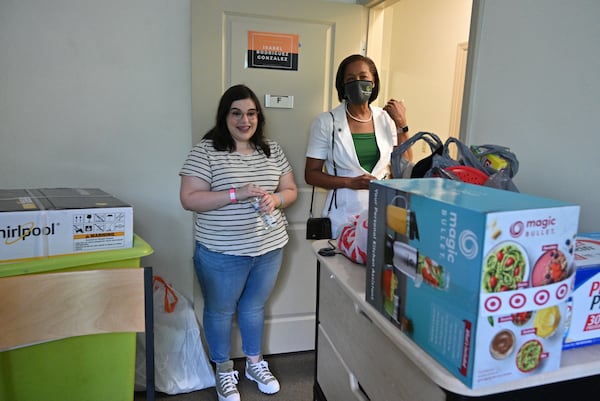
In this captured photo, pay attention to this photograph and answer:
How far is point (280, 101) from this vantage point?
2.26 m

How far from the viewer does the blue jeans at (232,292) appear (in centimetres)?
196

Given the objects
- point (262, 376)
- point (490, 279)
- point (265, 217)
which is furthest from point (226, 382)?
point (490, 279)

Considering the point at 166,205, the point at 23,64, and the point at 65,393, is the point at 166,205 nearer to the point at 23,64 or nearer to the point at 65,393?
the point at 23,64

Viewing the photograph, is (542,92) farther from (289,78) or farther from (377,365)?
(289,78)

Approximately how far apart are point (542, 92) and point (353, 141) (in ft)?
2.66

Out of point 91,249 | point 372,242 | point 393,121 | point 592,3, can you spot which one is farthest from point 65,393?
point 592,3

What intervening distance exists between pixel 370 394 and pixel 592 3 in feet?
4.06

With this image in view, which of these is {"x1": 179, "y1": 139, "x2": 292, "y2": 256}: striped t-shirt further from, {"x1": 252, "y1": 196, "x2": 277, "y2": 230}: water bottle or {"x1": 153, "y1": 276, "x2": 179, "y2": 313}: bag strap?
{"x1": 153, "y1": 276, "x2": 179, "y2": 313}: bag strap

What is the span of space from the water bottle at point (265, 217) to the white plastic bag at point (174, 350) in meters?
0.64

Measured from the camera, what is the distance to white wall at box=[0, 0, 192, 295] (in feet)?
6.31

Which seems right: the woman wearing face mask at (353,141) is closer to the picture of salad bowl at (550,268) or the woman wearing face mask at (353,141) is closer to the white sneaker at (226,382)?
the white sneaker at (226,382)

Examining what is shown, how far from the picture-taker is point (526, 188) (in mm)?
1380

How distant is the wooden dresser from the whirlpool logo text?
0.82 metres

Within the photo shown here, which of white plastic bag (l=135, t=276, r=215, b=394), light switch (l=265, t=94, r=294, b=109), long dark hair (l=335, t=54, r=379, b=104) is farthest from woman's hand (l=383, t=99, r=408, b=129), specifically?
white plastic bag (l=135, t=276, r=215, b=394)
